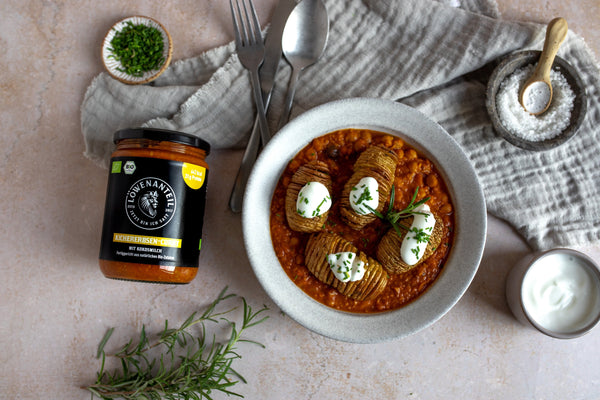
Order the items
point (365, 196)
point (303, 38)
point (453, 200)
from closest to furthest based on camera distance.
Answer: point (365, 196), point (453, 200), point (303, 38)

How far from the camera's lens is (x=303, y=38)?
206 centimetres

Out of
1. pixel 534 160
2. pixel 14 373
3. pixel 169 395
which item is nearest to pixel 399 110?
pixel 534 160

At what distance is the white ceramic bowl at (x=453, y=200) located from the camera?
1834mm

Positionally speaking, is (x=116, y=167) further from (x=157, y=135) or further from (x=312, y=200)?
(x=312, y=200)

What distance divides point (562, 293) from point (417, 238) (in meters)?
0.81

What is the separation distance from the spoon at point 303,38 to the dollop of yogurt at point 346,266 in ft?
2.27

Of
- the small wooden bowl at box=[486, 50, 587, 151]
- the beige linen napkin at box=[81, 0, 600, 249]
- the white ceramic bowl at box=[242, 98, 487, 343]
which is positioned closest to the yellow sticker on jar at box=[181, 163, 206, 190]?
the white ceramic bowl at box=[242, 98, 487, 343]

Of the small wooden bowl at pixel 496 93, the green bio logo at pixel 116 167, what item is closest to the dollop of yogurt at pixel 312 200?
the green bio logo at pixel 116 167

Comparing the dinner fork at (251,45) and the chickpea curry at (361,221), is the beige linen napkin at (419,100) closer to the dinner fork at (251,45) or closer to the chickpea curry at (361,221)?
the dinner fork at (251,45)

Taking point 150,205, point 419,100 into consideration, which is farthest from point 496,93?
point 150,205

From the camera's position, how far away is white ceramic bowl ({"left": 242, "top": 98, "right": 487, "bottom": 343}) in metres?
1.83

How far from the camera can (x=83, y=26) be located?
7.10ft

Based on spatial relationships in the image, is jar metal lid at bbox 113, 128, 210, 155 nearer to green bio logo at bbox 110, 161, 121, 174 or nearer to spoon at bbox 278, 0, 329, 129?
green bio logo at bbox 110, 161, 121, 174

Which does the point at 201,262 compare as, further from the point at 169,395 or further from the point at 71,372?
the point at 71,372
